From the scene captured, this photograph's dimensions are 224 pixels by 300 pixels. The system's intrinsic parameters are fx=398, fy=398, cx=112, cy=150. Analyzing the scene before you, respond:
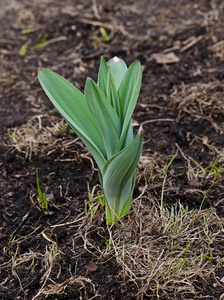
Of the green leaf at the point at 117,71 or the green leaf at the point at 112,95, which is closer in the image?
the green leaf at the point at 112,95

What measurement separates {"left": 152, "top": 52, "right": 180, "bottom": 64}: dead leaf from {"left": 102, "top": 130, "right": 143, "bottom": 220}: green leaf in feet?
5.20

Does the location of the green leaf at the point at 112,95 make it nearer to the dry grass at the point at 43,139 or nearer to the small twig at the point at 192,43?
the dry grass at the point at 43,139

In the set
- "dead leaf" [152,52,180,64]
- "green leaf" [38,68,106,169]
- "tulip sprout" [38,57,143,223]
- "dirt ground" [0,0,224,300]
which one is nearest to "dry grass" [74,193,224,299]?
"dirt ground" [0,0,224,300]

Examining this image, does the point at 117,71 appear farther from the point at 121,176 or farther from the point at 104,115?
the point at 121,176

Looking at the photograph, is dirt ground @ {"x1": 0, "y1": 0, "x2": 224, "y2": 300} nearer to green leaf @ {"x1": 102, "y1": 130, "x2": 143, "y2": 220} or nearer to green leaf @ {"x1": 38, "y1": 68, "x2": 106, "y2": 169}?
green leaf @ {"x1": 102, "y1": 130, "x2": 143, "y2": 220}

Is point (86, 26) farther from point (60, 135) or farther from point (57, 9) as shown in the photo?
point (60, 135)

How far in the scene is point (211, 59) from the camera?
3.08 m

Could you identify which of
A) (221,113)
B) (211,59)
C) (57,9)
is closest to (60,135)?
(221,113)

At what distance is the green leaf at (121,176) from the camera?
4.70 feet

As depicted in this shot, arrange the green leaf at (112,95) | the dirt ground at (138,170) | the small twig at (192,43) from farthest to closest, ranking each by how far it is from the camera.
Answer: the small twig at (192,43) < the dirt ground at (138,170) < the green leaf at (112,95)

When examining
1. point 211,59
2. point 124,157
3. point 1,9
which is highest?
point 124,157

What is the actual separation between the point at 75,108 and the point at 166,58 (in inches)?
67.5

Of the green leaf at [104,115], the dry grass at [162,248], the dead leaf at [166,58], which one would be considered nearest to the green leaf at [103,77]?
the green leaf at [104,115]

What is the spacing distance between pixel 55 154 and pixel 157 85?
39.2 inches
